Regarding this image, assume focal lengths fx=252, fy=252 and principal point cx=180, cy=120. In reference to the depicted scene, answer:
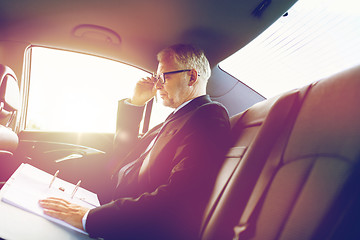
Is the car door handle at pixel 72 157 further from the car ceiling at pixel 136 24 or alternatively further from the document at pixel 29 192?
the car ceiling at pixel 136 24

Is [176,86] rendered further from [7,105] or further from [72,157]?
[7,105]

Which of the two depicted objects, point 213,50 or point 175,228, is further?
point 213,50

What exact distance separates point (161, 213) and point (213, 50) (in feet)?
4.91

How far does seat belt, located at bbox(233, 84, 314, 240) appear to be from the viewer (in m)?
0.80

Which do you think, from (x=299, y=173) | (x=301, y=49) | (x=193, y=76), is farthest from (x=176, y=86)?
(x=299, y=173)

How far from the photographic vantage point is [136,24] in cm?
192

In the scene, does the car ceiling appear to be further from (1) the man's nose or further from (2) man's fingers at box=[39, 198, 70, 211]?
(2) man's fingers at box=[39, 198, 70, 211]

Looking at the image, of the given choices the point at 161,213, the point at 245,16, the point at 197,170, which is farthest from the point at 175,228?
the point at 245,16

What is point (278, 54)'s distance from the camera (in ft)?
6.49

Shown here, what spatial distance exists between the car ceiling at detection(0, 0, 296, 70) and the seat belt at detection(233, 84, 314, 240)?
1004 mm

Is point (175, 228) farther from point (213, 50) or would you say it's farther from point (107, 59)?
point (107, 59)

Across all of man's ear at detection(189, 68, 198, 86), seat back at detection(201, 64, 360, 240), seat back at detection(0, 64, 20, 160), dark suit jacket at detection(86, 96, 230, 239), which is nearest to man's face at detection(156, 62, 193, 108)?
man's ear at detection(189, 68, 198, 86)

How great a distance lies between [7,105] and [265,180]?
1741 millimetres

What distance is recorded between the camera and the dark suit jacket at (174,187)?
0.98m
